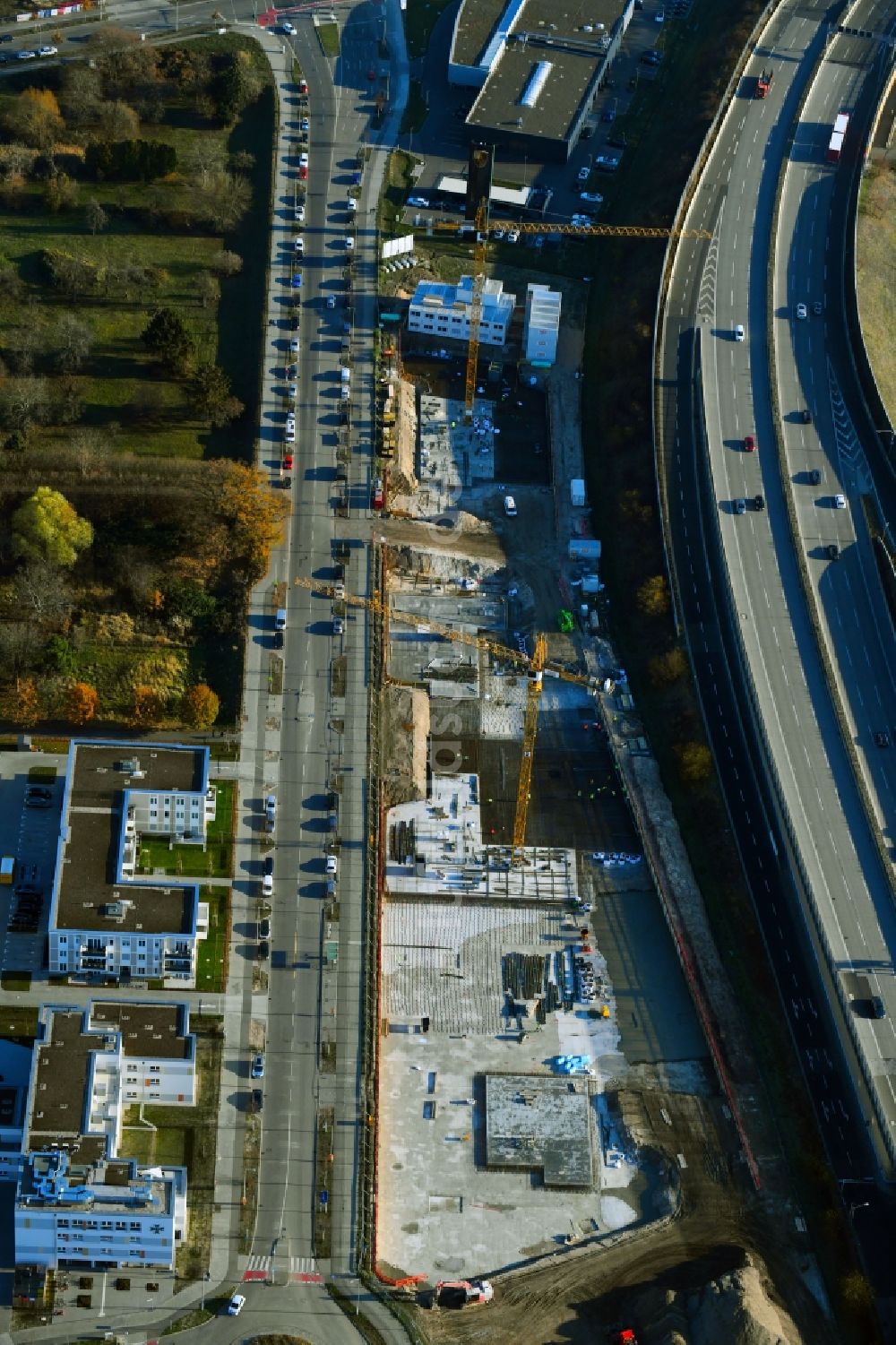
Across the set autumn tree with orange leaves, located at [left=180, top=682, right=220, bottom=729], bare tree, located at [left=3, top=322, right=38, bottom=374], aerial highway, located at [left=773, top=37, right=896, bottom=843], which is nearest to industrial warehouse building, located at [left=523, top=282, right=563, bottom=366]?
aerial highway, located at [left=773, top=37, right=896, bottom=843]

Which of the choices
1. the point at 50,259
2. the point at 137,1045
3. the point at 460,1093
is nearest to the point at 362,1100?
the point at 460,1093

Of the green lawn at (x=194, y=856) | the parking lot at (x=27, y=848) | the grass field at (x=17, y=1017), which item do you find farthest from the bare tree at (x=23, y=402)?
the grass field at (x=17, y=1017)

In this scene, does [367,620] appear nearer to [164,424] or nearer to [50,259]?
[164,424]

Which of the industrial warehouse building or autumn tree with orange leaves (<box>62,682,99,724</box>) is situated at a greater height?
the industrial warehouse building

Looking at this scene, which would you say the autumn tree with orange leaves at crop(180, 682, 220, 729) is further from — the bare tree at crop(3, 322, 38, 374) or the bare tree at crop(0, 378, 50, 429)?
the bare tree at crop(3, 322, 38, 374)

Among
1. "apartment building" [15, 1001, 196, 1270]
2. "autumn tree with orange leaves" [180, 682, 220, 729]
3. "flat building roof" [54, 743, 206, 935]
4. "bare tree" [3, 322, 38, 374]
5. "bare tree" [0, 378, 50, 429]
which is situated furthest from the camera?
"bare tree" [3, 322, 38, 374]

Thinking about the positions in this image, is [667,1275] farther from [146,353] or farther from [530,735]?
[146,353]

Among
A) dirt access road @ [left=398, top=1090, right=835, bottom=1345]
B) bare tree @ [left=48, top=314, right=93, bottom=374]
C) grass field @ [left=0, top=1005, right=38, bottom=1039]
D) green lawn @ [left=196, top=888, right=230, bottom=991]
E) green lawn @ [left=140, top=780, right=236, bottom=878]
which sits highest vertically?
bare tree @ [left=48, top=314, right=93, bottom=374]
